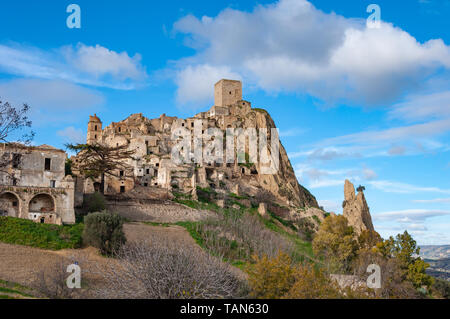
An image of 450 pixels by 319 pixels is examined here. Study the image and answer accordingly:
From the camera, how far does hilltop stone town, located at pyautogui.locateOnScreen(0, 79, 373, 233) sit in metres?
31.1

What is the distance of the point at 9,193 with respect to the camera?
30.3 m

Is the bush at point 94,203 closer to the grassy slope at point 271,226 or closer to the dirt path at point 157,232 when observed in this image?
the dirt path at point 157,232

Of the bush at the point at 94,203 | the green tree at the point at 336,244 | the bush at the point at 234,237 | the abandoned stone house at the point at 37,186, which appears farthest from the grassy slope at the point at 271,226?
the abandoned stone house at the point at 37,186

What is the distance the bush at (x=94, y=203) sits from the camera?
34.6 m

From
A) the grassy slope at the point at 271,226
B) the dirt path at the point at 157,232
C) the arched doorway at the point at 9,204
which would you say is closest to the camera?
the arched doorway at the point at 9,204

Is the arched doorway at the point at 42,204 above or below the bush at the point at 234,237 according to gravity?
above

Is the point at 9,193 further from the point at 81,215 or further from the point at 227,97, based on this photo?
the point at 227,97

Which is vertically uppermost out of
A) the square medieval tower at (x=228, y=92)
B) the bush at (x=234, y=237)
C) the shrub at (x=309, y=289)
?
the square medieval tower at (x=228, y=92)

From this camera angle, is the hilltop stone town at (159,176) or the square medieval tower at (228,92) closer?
the hilltop stone town at (159,176)

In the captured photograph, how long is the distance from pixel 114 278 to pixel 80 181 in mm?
19958

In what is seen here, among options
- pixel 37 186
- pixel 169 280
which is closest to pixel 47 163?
pixel 37 186

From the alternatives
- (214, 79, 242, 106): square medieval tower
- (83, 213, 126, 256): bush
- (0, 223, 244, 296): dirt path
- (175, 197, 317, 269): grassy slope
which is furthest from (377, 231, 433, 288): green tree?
(214, 79, 242, 106): square medieval tower

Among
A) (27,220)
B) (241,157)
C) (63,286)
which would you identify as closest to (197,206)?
(27,220)
